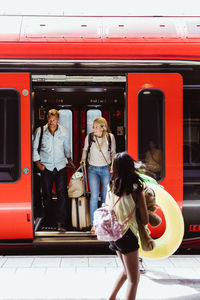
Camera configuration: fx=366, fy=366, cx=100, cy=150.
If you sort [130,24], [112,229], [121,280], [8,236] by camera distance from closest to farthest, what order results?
[112,229], [121,280], [8,236], [130,24]

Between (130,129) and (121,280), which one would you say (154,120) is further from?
(121,280)

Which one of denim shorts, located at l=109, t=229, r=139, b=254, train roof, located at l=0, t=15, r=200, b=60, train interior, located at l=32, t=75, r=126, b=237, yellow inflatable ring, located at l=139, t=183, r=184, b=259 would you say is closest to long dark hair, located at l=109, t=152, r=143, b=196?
denim shorts, located at l=109, t=229, r=139, b=254

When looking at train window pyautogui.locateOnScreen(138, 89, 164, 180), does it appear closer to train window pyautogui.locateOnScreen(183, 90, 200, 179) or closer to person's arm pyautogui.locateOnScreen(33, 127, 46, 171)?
train window pyautogui.locateOnScreen(183, 90, 200, 179)

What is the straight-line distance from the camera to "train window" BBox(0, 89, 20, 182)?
503cm

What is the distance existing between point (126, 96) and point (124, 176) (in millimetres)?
2240

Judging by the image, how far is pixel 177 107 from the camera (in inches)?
200

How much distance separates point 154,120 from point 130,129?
362 mm

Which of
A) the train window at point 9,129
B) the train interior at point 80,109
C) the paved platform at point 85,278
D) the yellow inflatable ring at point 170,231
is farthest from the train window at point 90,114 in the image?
the yellow inflatable ring at point 170,231

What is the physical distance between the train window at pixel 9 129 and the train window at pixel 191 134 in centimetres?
232

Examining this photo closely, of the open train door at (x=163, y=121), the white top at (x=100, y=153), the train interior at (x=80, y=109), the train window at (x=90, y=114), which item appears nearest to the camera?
the open train door at (x=163, y=121)

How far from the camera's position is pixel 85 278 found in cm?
428

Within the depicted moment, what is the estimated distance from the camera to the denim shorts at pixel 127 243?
3.07 m

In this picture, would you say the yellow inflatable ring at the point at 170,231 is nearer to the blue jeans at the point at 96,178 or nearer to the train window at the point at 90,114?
the blue jeans at the point at 96,178

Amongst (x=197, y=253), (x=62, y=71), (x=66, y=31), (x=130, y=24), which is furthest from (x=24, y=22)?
(x=197, y=253)
